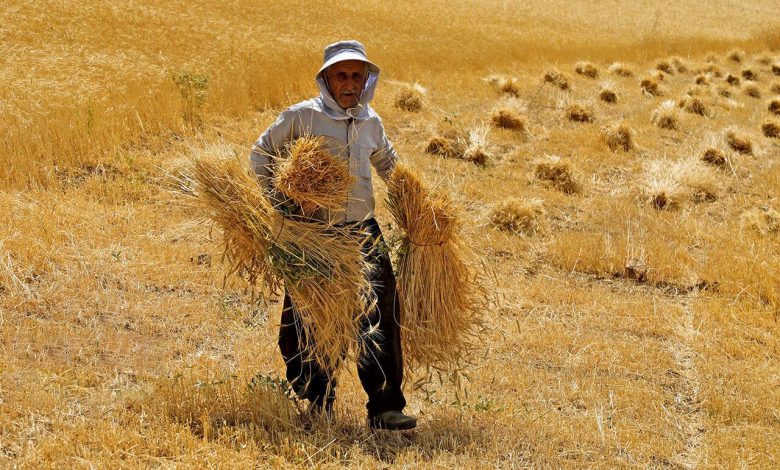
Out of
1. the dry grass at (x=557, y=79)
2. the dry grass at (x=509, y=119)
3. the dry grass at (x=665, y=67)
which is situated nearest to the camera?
the dry grass at (x=509, y=119)

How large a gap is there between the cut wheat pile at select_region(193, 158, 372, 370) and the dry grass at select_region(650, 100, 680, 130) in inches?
415

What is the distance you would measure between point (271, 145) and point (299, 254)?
52 centimetres

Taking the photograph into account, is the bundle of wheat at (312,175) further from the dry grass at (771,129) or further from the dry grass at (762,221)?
the dry grass at (771,129)

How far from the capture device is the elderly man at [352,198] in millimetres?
3852

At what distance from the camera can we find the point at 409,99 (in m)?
12.3

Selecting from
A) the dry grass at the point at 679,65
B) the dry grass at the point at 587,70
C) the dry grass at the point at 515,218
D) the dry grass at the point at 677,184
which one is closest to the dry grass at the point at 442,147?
the dry grass at the point at 515,218

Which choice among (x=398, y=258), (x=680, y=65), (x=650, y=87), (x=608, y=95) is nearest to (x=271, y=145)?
(x=398, y=258)

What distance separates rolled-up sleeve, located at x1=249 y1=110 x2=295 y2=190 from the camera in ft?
12.6

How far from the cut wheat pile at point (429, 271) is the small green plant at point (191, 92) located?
648cm

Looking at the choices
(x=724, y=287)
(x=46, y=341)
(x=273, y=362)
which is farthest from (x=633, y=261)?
(x=46, y=341)

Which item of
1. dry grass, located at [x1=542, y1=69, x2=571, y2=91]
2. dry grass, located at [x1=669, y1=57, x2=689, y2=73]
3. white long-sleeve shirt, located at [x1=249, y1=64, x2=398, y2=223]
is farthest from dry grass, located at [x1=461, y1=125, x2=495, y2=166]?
dry grass, located at [x1=669, y1=57, x2=689, y2=73]

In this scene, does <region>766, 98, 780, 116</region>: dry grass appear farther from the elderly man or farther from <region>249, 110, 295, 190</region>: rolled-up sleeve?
<region>249, 110, 295, 190</region>: rolled-up sleeve

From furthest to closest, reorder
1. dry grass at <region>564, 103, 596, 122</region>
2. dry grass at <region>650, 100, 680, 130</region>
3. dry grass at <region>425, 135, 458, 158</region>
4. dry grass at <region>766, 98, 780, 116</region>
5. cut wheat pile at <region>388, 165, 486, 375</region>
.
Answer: dry grass at <region>766, 98, 780, 116</region> < dry grass at <region>650, 100, 680, 130</region> < dry grass at <region>564, 103, 596, 122</region> < dry grass at <region>425, 135, 458, 158</region> < cut wheat pile at <region>388, 165, 486, 375</region>

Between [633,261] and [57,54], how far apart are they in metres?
7.73
